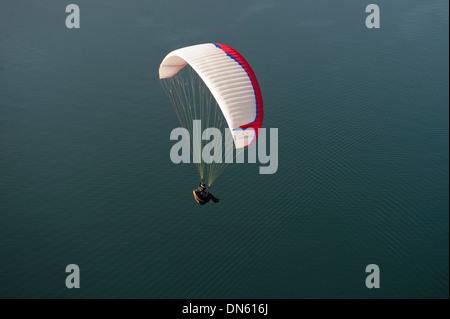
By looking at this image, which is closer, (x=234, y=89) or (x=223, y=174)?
(x=234, y=89)

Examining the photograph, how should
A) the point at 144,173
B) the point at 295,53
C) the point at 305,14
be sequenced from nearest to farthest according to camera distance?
the point at 144,173, the point at 295,53, the point at 305,14

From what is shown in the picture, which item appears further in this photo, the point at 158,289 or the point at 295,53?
the point at 295,53

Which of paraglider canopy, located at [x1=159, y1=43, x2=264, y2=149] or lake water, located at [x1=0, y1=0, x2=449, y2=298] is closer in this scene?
paraglider canopy, located at [x1=159, y1=43, x2=264, y2=149]

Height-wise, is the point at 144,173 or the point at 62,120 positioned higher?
the point at 62,120

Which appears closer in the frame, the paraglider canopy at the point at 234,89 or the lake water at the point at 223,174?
the paraglider canopy at the point at 234,89

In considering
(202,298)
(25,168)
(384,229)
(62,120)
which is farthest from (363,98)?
(25,168)

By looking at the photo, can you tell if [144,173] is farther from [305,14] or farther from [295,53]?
[305,14]

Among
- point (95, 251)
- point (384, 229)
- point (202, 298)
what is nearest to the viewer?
point (202, 298)

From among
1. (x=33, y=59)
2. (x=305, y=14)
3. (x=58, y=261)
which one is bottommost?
(x=58, y=261)
